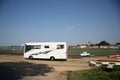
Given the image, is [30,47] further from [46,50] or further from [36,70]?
[36,70]

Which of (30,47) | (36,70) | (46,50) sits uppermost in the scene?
(30,47)

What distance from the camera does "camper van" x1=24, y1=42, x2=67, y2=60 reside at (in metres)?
24.9

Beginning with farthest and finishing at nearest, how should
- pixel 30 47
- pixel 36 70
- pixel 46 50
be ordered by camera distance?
1. pixel 30 47
2. pixel 46 50
3. pixel 36 70

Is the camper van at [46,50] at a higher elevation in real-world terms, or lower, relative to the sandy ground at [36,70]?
higher

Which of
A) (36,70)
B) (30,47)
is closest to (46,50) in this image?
(30,47)

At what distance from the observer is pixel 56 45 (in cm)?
2492

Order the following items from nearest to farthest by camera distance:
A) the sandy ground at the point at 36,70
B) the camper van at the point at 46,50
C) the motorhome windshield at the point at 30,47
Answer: the sandy ground at the point at 36,70 < the camper van at the point at 46,50 < the motorhome windshield at the point at 30,47

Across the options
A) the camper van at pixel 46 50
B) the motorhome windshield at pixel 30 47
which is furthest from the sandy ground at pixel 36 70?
the motorhome windshield at pixel 30 47

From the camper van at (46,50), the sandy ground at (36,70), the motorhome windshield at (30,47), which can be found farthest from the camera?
the motorhome windshield at (30,47)

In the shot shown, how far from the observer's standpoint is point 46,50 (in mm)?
25359

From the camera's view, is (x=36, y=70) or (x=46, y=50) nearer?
(x=36, y=70)

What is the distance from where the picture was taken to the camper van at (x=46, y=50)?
24858 millimetres

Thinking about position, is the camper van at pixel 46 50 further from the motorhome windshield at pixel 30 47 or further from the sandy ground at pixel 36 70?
the sandy ground at pixel 36 70

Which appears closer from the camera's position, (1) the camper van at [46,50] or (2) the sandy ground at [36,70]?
(2) the sandy ground at [36,70]
